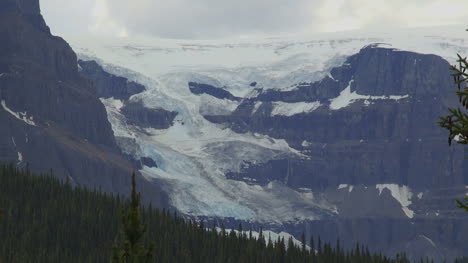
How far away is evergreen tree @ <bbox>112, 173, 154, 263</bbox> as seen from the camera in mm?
38219

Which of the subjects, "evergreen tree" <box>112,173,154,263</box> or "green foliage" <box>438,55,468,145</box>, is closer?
"green foliage" <box>438,55,468,145</box>

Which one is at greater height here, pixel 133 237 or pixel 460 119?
pixel 460 119

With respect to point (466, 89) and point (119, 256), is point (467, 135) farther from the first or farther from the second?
point (119, 256)

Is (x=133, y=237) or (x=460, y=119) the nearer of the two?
(x=460, y=119)

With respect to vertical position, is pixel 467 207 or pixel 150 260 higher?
pixel 467 207

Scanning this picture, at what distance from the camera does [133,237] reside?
39.2 meters

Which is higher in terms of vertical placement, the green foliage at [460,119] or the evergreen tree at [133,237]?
the green foliage at [460,119]

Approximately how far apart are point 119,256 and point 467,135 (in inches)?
453

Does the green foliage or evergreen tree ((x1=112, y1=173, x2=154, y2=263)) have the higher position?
the green foliage

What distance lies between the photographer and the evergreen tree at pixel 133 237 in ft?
125

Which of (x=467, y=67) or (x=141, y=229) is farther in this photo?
(x=141, y=229)

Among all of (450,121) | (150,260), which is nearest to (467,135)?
(450,121)

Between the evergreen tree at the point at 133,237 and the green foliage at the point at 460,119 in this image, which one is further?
the evergreen tree at the point at 133,237

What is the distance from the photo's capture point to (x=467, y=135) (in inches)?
1310
